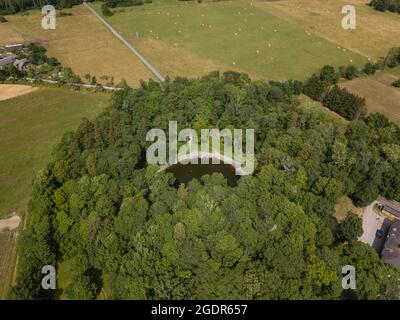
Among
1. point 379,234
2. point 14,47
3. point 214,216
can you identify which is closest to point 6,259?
point 214,216

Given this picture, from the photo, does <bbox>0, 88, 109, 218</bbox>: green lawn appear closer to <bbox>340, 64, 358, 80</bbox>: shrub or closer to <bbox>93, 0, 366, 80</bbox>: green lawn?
<bbox>93, 0, 366, 80</bbox>: green lawn

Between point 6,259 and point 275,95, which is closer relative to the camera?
point 6,259

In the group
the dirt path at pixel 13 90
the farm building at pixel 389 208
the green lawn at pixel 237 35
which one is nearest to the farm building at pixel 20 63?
the dirt path at pixel 13 90

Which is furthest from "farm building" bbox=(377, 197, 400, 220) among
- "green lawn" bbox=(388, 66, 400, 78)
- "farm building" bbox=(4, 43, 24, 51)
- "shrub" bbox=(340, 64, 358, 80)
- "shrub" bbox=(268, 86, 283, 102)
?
"farm building" bbox=(4, 43, 24, 51)

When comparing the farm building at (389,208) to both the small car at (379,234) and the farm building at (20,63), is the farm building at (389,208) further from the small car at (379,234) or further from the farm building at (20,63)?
the farm building at (20,63)

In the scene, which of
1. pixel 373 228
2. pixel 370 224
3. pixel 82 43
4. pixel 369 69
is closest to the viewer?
pixel 373 228

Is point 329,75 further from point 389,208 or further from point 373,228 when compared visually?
point 373,228
